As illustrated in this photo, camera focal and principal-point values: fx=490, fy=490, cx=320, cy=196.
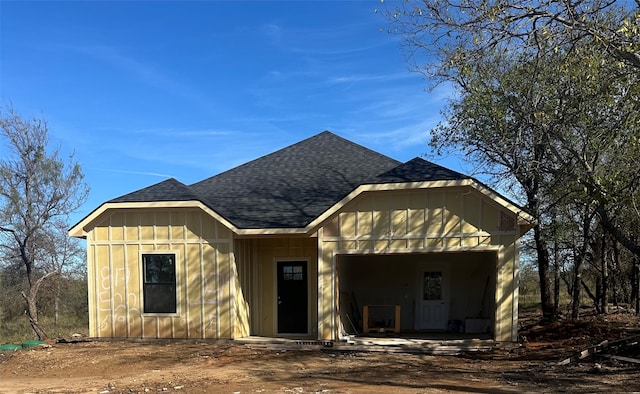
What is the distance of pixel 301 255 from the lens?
13.9 meters

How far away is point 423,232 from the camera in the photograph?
12031 mm

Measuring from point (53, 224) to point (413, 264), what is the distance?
50.3 ft

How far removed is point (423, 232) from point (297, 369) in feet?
14.7

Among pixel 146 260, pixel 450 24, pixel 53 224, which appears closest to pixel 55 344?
pixel 146 260

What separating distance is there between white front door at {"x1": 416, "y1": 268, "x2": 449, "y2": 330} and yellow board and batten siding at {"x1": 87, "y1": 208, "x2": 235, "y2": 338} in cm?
565

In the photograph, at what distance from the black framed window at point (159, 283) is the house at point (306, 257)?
29 millimetres

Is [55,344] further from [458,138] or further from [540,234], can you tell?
[540,234]

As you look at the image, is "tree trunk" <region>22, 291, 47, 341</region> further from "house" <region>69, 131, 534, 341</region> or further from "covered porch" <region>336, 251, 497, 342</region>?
"covered porch" <region>336, 251, 497, 342</region>

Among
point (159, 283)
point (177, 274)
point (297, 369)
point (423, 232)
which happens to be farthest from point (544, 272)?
point (159, 283)

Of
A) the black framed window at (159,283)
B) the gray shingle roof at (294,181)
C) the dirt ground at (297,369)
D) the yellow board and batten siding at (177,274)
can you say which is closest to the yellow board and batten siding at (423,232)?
the gray shingle roof at (294,181)

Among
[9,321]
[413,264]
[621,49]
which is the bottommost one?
[9,321]

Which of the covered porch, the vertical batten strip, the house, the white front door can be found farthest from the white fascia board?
the white front door

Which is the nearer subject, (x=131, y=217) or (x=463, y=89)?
(x=131, y=217)

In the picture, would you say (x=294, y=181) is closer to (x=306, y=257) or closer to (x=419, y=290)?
(x=306, y=257)
